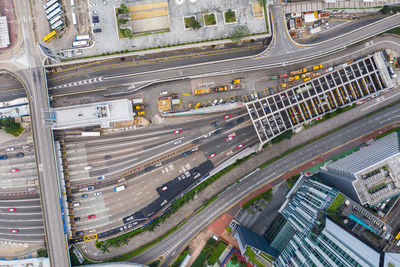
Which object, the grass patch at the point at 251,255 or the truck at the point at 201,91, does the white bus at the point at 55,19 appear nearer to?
the truck at the point at 201,91

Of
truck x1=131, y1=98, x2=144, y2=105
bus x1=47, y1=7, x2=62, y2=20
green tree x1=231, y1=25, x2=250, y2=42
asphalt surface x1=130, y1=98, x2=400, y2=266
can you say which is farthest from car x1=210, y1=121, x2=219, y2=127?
bus x1=47, y1=7, x2=62, y2=20

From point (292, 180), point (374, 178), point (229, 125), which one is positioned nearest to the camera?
point (374, 178)

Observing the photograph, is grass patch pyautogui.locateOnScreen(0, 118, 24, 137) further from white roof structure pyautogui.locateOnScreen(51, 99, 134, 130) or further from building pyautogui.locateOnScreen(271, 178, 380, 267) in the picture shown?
building pyautogui.locateOnScreen(271, 178, 380, 267)

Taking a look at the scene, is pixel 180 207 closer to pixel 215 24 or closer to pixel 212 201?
pixel 212 201

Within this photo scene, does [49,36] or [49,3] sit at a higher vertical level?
[49,3]

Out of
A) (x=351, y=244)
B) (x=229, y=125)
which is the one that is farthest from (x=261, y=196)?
(x=351, y=244)

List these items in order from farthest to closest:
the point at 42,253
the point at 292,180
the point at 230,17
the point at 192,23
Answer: the point at 42,253
the point at 292,180
the point at 230,17
the point at 192,23

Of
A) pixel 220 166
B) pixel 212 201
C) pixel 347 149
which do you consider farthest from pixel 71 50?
pixel 347 149

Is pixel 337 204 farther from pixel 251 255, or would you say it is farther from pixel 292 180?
pixel 251 255
